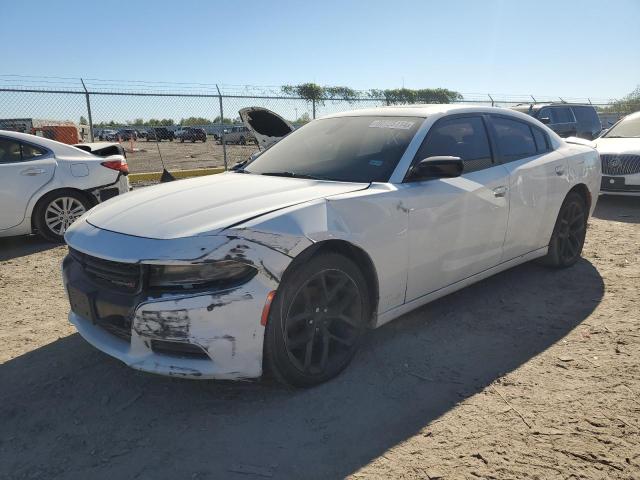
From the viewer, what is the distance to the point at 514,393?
2795 mm

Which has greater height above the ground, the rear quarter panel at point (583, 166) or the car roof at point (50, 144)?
the car roof at point (50, 144)

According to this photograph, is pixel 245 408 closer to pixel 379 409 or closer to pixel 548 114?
pixel 379 409

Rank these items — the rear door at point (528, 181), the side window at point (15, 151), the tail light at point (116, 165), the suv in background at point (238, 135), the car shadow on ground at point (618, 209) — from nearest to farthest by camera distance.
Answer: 1. the rear door at point (528, 181)
2. the side window at point (15, 151)
3. the tail light at point (116, 165)
4. the car shadow on ground at point (618, 209)
5. the suv in background at point (238, 135)

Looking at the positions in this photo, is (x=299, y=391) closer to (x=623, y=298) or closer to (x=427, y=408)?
(x=427, y=408)

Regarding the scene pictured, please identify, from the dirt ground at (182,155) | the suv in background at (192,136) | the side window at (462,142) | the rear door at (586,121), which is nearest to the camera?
the side window at (462,142)

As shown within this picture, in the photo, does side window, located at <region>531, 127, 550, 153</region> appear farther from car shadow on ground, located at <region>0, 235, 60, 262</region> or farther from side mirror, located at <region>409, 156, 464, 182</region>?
car shadow on ground, located at <region>0, 235, 60, 262</region>

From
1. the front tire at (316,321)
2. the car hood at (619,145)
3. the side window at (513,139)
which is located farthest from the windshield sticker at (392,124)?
the car hood at (619,145)

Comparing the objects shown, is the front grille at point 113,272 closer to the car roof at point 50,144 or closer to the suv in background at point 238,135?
the car roof at point 50,144

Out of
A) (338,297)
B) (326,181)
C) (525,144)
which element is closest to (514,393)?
(338,297)

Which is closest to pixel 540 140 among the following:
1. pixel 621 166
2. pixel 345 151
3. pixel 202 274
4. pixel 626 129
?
pixel 345 151

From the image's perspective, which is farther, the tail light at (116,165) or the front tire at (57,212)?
the tail light at (116,165)

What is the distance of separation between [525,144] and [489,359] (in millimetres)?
2074

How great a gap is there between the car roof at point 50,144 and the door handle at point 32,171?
320mm

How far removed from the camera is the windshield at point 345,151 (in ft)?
11.1
